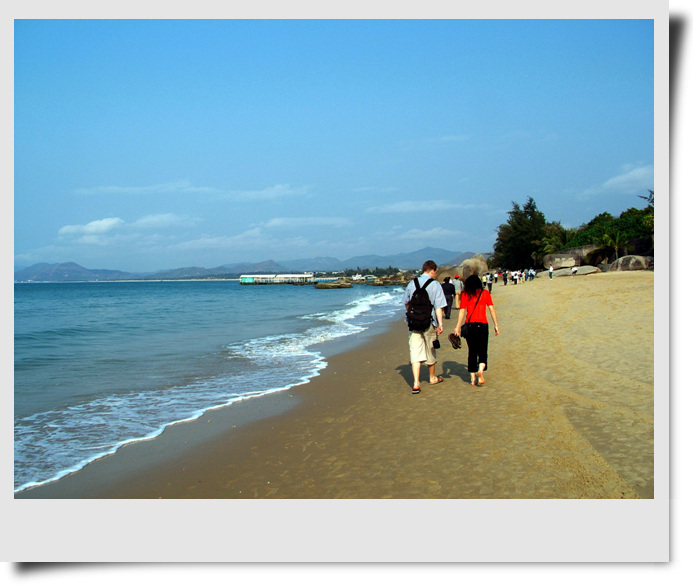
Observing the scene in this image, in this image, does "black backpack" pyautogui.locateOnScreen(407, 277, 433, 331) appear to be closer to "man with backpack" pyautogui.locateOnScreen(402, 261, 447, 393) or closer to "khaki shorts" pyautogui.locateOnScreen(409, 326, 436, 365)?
"man with backpack" pyautogui.locateOnScreen(402, 261, 447, 393)

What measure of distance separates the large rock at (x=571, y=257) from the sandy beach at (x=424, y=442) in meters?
41.3

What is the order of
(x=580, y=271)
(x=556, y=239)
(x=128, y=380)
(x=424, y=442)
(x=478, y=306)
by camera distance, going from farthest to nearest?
(x=556, y=239) < (x=580, y=271) < (x=128, y=380) < (x=478, y=306) < (x=424, y=442)

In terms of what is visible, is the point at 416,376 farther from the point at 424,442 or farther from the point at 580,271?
the point at 580,271

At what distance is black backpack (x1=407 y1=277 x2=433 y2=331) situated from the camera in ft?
24.8

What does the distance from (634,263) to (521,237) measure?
30260mm

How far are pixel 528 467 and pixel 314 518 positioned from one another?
1.99 meters

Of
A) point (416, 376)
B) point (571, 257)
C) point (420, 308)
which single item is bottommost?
point (416, 376)

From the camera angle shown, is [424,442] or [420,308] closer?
[424,442]

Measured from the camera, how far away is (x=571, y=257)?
4762 cm

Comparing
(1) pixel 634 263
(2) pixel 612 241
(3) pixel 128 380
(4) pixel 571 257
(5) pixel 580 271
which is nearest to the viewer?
(3) pixel 128 380

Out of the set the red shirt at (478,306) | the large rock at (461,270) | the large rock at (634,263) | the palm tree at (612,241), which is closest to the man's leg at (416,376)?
the red shirt at (478,306)

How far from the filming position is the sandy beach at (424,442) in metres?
4.30

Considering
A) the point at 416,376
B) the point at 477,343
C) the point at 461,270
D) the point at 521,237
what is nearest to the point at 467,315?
the point at 477,343
